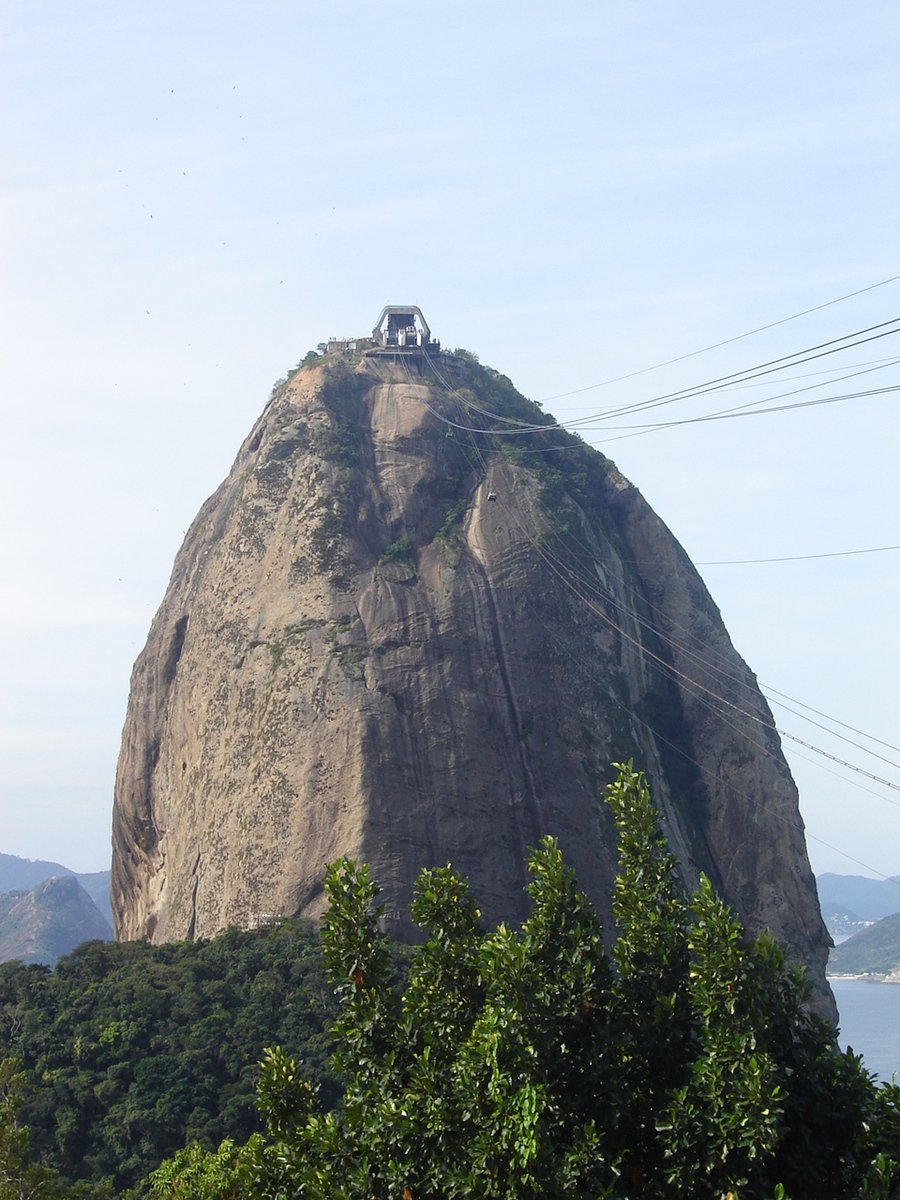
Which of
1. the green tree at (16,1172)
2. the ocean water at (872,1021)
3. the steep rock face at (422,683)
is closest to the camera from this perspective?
the green tree at (16,1172)

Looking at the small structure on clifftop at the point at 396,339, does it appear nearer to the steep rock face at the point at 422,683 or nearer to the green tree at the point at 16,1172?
the steep rock face at the point at 422,683

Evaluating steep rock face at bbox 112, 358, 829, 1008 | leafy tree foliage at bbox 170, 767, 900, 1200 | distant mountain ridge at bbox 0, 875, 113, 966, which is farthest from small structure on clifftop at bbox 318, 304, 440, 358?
distant mountain ridge at bbox 0, 875, 113, 966

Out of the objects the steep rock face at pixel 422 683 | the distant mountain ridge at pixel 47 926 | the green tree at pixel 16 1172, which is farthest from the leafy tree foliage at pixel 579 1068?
the distant mountain ridge at pixel 47 926

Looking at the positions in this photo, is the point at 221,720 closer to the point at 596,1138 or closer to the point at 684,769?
the point at 684,769

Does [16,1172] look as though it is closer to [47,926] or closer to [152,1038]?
[152,1038]

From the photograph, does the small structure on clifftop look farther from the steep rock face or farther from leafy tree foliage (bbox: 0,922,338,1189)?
leafy tree foliage (bbox: 0,922,338,1189)

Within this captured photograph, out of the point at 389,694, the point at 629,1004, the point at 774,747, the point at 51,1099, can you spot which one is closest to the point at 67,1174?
the point at 51,1099
